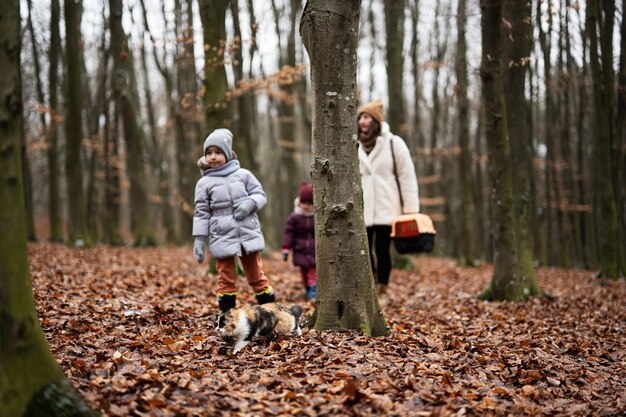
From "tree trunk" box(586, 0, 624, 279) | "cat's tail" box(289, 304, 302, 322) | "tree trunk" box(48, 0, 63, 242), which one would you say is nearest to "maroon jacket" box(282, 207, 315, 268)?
"cat's tail" box(289, 304, 302, 322)

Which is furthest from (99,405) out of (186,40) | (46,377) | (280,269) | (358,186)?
(280,269)

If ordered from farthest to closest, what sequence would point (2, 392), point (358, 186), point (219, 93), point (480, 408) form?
point (219, 93)
point (358, 186)
point (480, 408)
point (2, 392)

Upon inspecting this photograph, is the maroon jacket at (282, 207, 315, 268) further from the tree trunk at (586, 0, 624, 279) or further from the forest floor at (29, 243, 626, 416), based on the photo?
the tree trunk at (586, 0, 624, 279)

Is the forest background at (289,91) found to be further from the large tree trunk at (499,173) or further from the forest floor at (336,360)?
the forest floor at (336,360)

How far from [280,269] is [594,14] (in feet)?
29.0

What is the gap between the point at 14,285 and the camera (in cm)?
282

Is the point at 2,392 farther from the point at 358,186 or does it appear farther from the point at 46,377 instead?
the point at 358,186

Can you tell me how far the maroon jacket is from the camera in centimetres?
782

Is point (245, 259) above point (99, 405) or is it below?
above

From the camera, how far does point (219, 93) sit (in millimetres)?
8797

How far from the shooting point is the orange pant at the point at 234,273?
18.0 ft

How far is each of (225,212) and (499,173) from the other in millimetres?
4631

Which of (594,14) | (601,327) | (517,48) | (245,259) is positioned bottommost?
(601,327)

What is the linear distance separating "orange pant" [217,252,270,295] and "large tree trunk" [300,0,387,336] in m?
0.96
